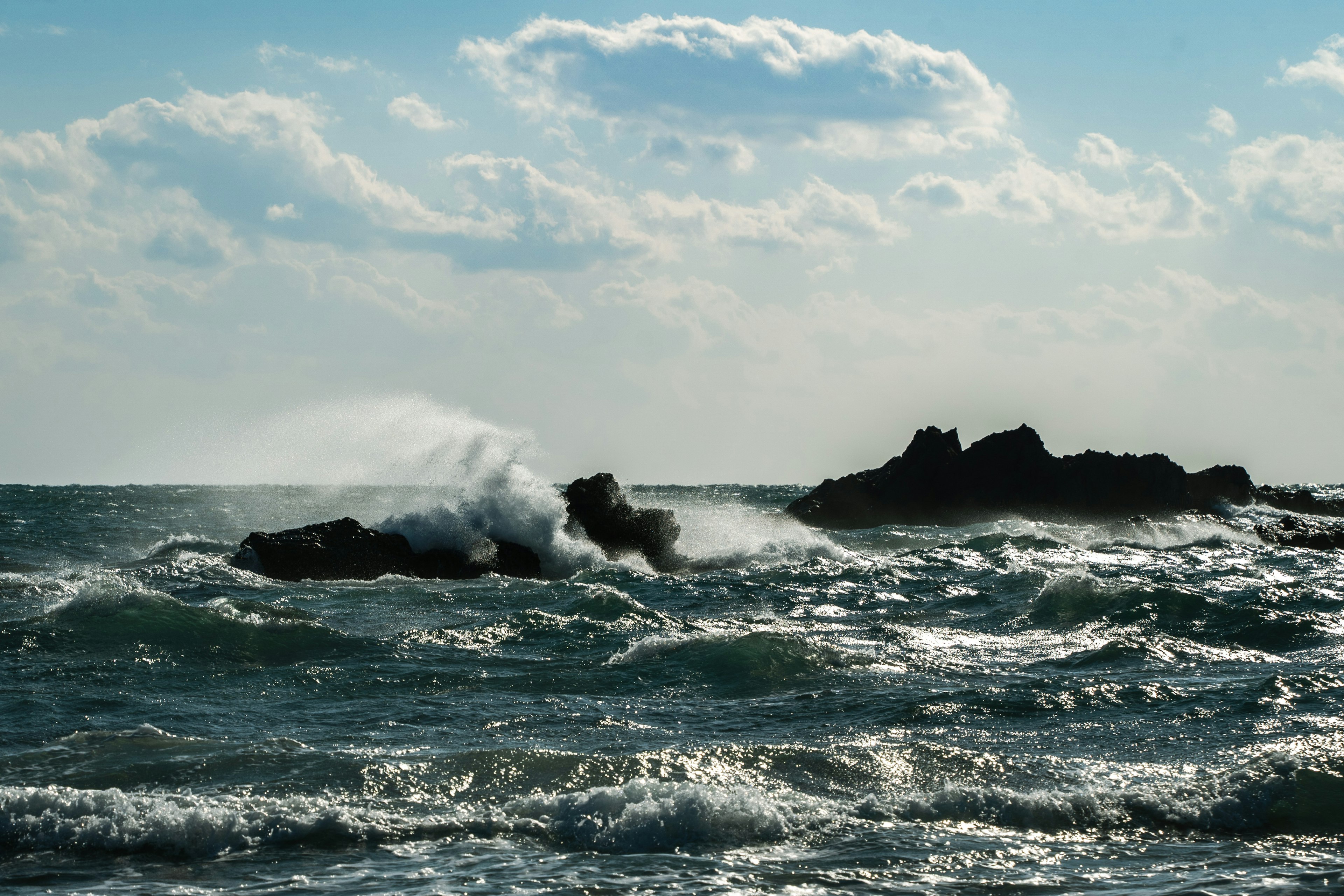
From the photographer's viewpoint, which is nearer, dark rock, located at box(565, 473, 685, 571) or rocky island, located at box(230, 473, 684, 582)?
rocky island, located at box(230, 473, 684, 582)

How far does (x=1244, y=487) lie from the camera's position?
204 feet

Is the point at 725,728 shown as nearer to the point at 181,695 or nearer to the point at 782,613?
the point at 181,695

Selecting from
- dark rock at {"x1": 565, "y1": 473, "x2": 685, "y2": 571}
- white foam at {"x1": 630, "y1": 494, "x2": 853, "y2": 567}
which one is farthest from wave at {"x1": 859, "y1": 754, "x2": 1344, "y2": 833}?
dark rock at {"x1": 565, "y1": 473, "x2": 685, "y2": 571}

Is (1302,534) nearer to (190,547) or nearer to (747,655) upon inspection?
(747,655)

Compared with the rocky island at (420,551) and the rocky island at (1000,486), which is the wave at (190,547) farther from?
the rocky island at (1000,486)

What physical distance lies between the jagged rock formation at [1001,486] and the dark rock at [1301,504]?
678 cm

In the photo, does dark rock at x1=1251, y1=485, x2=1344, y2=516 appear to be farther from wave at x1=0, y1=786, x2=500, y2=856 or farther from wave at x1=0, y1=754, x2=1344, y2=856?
wave at x1=0, y1=786, x2=500, y2=856

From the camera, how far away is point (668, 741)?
8.98 m

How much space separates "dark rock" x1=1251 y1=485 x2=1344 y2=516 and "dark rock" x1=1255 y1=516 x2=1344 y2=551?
20.6 metres

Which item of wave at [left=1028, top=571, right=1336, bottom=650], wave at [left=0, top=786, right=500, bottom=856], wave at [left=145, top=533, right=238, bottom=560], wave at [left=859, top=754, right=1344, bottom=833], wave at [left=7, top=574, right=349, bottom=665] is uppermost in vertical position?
wave at [left=145, top=533, right=238, bottom=560]

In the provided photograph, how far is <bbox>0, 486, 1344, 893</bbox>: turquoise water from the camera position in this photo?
6.29 meters

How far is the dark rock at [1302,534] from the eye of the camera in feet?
108

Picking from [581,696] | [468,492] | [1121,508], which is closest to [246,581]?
[468,492]

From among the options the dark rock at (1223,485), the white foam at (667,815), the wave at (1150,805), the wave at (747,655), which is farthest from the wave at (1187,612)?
the dark rock at (1223,485)
